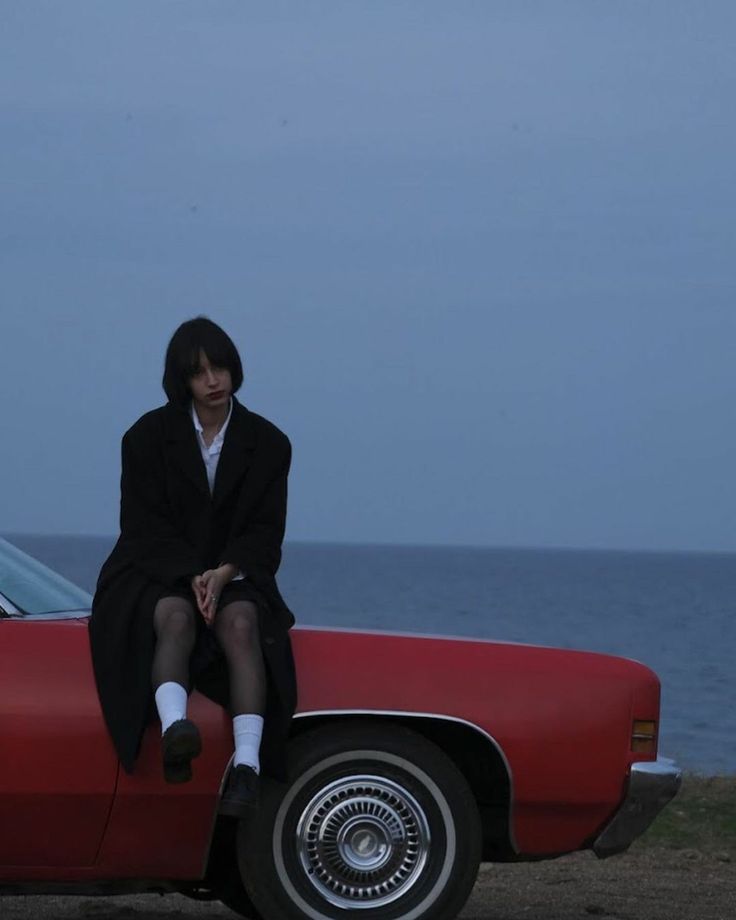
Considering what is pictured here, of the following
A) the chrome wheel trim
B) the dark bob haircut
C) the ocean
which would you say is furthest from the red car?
the ocean

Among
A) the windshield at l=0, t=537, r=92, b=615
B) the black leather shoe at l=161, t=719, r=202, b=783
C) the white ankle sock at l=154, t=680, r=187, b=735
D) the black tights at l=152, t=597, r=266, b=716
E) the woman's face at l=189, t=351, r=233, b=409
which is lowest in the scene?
the black leather shoe at l=161, t=719, r=202, b=783

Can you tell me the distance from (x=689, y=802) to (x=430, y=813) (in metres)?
6.55

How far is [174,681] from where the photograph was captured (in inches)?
221

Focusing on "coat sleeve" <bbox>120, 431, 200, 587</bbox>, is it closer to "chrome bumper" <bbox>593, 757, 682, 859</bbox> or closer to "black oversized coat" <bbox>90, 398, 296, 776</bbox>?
"black oversized coat" <bbox>90, 398, 296, 776</bbox>

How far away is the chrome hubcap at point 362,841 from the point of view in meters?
5.90

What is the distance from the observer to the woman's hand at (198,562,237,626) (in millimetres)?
5836

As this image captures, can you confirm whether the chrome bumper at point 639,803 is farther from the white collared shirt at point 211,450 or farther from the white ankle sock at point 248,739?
the white collared shirt at point 211,450

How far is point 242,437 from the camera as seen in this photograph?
6.15 meters

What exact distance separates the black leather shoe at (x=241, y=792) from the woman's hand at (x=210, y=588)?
528mm

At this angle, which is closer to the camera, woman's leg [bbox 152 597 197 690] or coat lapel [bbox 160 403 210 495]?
woman's leg [bbox 152 597 197 690]

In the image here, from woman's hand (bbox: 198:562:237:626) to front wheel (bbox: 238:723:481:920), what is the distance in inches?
20.4

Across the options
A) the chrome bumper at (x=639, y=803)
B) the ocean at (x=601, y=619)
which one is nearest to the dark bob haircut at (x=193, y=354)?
the chrome bumper at (x=639, y=803)

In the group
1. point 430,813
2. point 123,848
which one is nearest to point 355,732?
point 430,813

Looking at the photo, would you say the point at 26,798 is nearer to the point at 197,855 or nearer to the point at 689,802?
the point at 197,855
